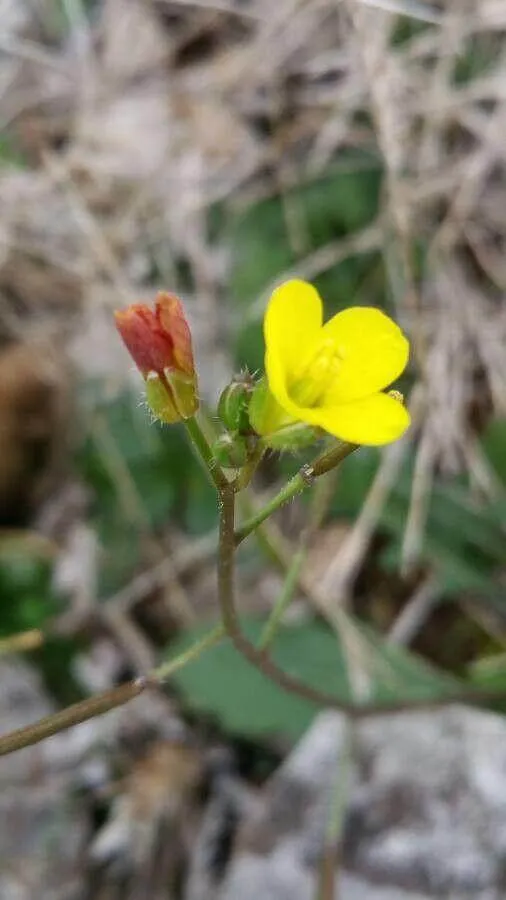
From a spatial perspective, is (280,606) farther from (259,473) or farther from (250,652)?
(259,473)

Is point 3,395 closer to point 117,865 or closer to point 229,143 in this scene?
point 229,143

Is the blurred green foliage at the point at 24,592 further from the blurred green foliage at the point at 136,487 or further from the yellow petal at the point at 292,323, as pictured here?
the yellow petal at the point at 292,323

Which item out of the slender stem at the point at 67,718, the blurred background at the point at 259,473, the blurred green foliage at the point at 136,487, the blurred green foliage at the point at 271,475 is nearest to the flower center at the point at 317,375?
the slender stem at the point at 67,718

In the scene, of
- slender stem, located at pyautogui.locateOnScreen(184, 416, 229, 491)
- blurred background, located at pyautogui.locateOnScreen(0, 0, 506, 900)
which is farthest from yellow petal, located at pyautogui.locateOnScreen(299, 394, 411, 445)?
blurred background, located at pyautogui.locateOnScreen(0, 0, 506, 900)

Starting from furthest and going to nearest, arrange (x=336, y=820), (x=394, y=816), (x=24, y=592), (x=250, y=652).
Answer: (x=24, y=592) → (x=394, y=816) → (x=336, y=820) → (x=250, y=652)

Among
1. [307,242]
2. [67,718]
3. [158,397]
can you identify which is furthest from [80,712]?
[307,242]

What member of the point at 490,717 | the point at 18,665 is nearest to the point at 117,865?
the point at 18,665

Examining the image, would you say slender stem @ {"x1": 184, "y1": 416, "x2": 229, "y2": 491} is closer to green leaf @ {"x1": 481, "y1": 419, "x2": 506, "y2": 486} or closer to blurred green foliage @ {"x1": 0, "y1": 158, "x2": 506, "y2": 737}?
blurred green foliage @ {"x1": 0, "y1": 158, "x2": 506, "y2": 737}
